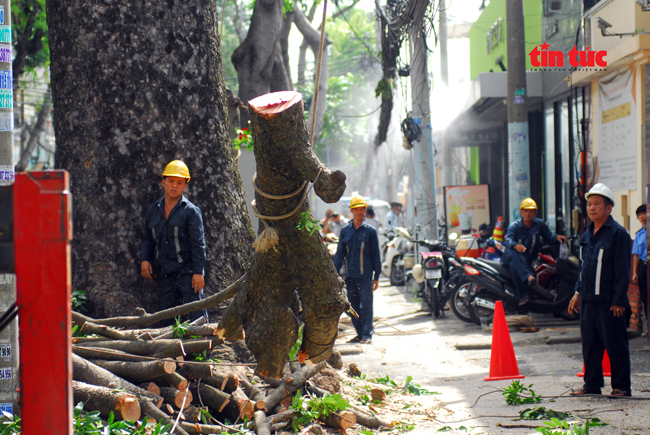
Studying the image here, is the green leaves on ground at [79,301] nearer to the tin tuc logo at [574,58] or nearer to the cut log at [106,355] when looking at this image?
the cut log at [106,355]

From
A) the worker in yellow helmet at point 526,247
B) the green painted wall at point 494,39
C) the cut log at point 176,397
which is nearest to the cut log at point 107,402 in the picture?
the cut log at point 176,397

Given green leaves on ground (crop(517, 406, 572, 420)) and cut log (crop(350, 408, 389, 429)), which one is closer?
cut log (crop(350, 408, 389, 429))

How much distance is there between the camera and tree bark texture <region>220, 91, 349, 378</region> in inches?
129

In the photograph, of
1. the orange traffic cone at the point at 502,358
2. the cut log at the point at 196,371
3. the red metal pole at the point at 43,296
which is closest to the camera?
the red metal pole at the point at 43,296

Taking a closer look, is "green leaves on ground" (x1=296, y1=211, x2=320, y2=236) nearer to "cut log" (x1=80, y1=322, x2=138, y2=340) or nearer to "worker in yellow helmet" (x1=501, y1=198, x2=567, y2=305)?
"cut log" (x1=80, y1=322, x2=138, y2=340)

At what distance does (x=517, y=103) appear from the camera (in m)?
10.6

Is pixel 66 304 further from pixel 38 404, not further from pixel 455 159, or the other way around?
pixel 455 159

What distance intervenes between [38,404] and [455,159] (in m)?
24.7

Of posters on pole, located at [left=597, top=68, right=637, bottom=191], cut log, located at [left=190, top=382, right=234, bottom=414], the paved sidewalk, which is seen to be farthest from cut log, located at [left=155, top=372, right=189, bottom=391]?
posters on pole, located at [left=597, top=68, right=637, bottom=191]

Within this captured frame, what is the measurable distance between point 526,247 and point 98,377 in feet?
23.9

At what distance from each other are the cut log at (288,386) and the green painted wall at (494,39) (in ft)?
32.6

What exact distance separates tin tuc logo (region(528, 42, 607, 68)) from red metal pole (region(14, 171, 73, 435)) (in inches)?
342

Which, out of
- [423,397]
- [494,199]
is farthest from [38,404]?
[494,199]

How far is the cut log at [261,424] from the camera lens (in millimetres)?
3850
